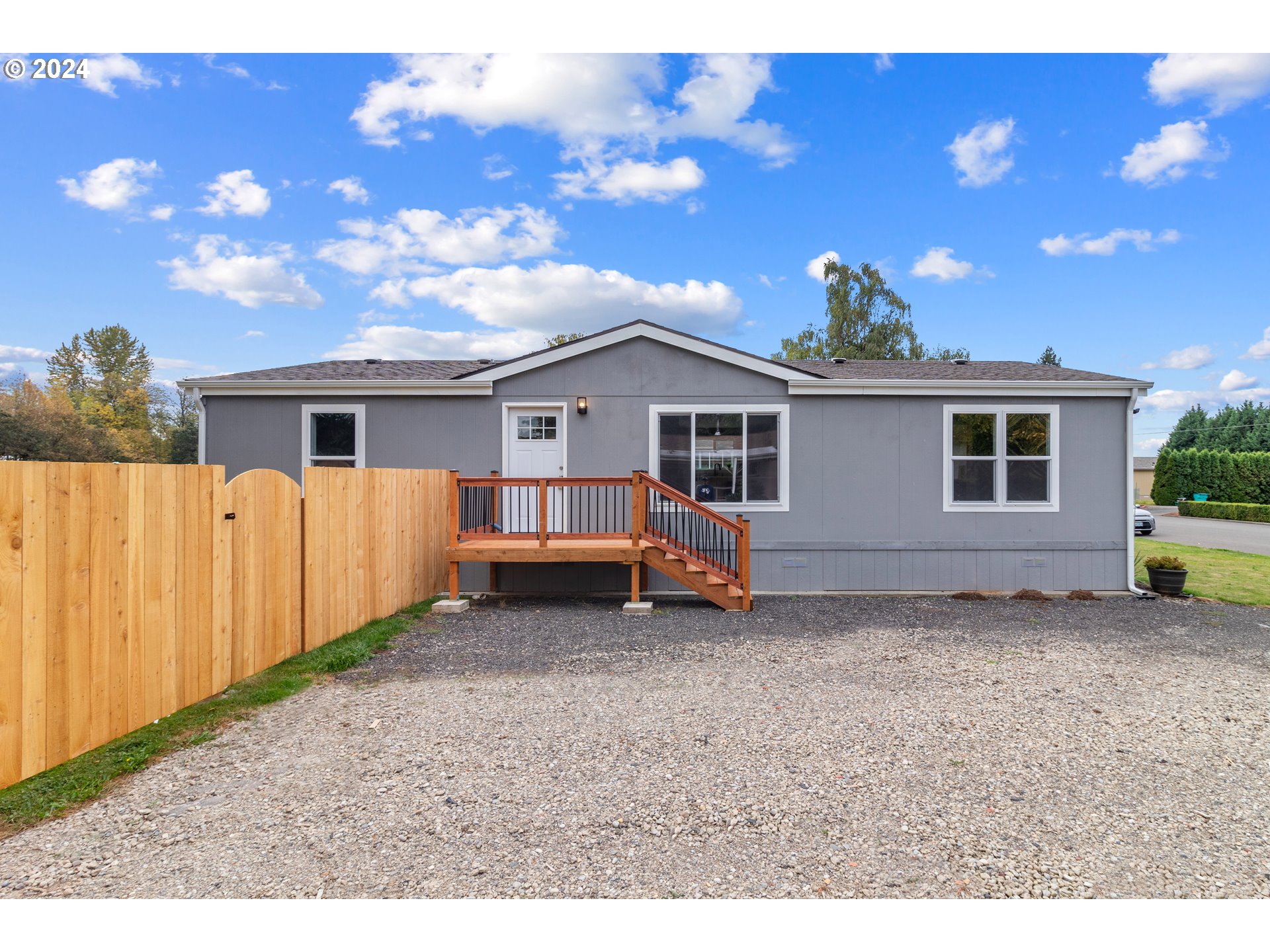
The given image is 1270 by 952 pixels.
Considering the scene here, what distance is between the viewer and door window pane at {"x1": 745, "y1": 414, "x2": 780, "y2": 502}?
8531mm

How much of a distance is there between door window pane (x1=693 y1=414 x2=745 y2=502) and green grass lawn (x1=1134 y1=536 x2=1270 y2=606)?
252 inches

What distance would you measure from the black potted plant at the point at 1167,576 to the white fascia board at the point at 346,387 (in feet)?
31.7

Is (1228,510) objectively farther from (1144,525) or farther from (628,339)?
(628,339)

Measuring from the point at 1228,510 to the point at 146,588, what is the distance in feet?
113

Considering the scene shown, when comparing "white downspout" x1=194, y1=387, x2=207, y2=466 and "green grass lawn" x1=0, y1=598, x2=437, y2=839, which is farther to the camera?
"white downspout" x1=194, y1=387, x2=207, y2=466

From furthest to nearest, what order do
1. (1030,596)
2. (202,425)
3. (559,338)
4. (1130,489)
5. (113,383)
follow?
1. (113,383)
2. (559,338)
3. (202,425)
4. (1130,489)
5. (1030,596)

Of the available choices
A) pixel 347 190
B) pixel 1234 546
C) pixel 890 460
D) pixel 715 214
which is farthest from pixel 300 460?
pixel 1234 546

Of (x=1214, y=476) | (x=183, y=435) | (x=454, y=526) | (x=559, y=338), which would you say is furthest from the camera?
(x=183, y=435)

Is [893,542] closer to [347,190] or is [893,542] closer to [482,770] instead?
[482,770]

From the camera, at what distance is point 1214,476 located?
93.9 ft

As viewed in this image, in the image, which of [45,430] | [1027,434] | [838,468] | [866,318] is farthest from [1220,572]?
[45,430]

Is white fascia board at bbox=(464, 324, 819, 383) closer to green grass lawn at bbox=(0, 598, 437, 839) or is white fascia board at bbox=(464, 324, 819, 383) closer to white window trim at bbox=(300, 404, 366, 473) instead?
white window trim at bbox=(300, 404, 366, 473)

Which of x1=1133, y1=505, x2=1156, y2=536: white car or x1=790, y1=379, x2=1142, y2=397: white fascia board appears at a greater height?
x1=790, y1=379, x2=1142, y2=397: white fascia board

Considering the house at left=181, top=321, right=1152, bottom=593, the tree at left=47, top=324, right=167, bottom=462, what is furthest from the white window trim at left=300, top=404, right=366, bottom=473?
the tree at left=47, top=324, right=167, bottom=462
